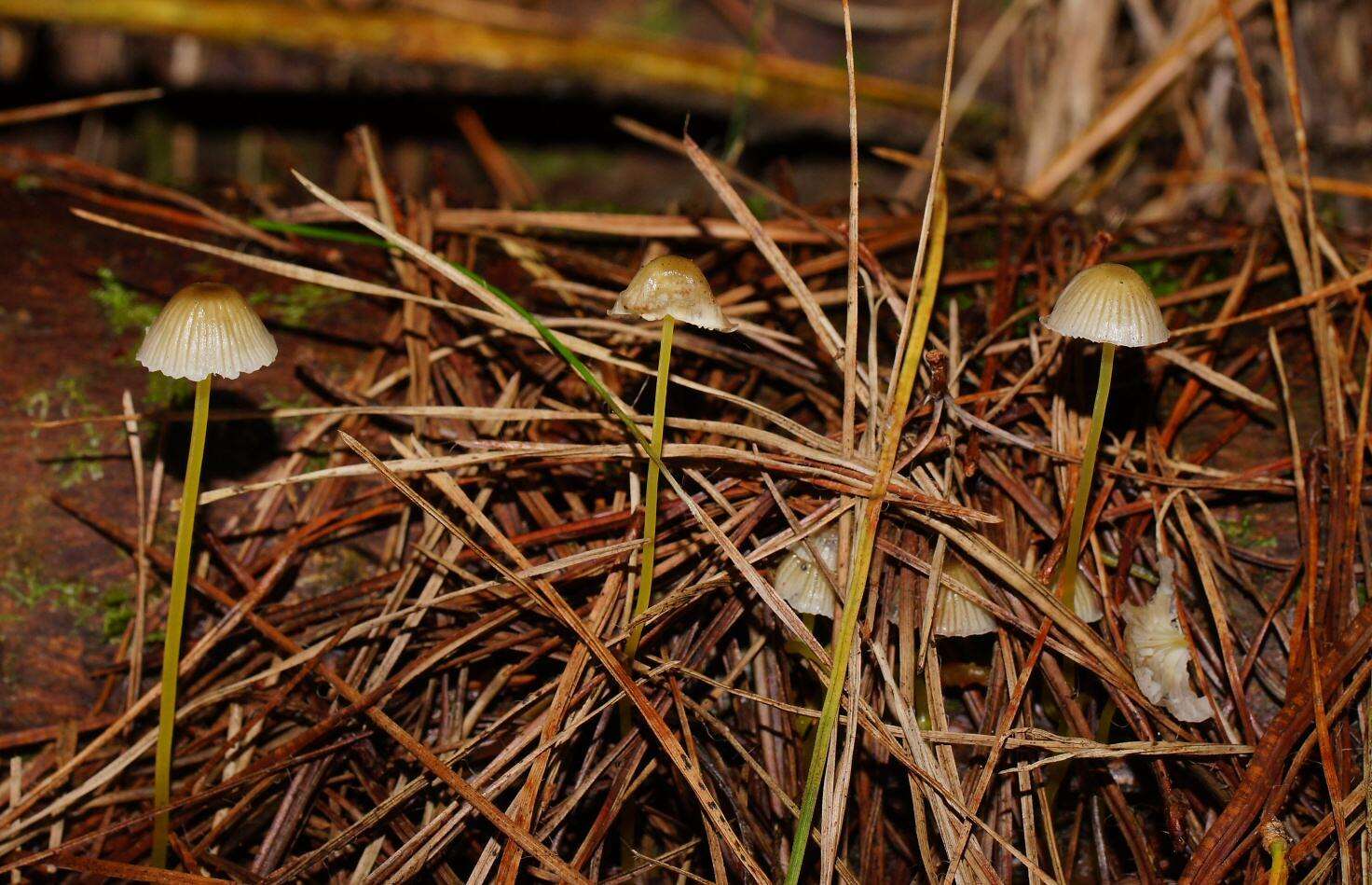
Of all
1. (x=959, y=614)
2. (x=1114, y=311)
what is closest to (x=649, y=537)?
(x=959, y=614)

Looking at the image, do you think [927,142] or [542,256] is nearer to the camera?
[542,256]

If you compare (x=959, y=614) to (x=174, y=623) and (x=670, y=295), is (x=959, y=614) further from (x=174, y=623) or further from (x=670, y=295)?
(x=174, y=623)

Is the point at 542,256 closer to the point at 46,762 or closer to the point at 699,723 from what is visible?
the point at 699,723

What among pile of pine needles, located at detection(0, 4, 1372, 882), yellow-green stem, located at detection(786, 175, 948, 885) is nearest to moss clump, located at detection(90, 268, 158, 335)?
pile of pine needles, located at detection(0, 4, 1372, 882)

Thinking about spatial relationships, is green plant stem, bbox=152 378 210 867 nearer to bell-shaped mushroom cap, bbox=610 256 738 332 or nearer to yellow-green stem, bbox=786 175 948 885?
bell-shaped mushroom cap, bbox=610 256 738 332

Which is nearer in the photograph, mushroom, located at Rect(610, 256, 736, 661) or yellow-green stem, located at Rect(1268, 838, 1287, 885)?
yellow-green stem, located at Rect(1268, 838, 1287, 885)

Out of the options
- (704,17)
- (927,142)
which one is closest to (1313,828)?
(927,142)
